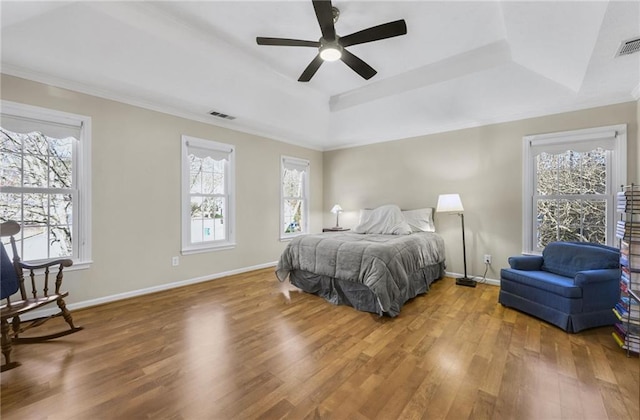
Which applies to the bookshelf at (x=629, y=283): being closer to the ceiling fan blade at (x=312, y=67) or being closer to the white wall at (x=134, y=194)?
the ceiling fan blade at (x=312, y=67)

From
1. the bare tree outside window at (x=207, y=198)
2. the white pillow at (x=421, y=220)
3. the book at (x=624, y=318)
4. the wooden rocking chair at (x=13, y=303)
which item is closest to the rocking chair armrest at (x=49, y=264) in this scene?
the wooden rocking chair at (x=13, y=303)

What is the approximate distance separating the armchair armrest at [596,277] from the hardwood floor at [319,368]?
0.45m

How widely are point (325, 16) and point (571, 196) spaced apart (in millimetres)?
3683

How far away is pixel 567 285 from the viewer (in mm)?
2418

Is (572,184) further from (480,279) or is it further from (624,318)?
(624,318)

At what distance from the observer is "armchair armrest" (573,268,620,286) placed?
235cm

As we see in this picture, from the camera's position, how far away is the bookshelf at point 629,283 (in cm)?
204

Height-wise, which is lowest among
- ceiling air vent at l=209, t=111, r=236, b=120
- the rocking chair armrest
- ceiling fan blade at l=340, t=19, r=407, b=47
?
the rocking chair armrest

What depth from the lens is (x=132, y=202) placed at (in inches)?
132

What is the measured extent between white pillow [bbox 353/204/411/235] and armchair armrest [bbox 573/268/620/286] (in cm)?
195

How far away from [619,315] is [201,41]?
4.62m

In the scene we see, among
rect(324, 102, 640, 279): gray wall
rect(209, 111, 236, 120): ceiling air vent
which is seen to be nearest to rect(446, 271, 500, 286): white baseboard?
rect(324, 102, 640, 279): gray wall

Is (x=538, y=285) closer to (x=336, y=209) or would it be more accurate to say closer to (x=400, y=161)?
(x=400, y=161)

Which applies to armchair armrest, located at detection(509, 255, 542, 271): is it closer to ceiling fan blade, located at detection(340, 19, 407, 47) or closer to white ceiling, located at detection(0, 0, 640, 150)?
white ceiling, located at detection(0, 0, 640, 150)
